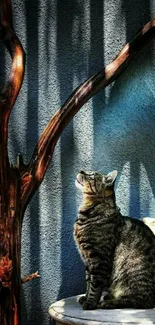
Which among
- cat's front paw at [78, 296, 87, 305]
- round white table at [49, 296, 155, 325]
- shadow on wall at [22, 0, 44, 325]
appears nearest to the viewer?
round white table at [49, 296, 155, 325]

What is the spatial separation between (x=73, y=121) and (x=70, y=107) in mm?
→ 424

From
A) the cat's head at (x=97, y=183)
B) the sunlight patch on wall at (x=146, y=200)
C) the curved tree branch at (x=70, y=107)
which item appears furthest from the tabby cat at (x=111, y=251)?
the sunlight patch on wall at (x=146, y=200)

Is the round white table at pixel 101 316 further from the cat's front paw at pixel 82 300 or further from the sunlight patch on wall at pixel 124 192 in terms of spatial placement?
the sunlight patch on wall at pixel 124 192

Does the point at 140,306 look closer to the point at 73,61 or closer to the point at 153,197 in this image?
the point at 153,197

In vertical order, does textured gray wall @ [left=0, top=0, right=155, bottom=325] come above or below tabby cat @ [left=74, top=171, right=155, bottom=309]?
above

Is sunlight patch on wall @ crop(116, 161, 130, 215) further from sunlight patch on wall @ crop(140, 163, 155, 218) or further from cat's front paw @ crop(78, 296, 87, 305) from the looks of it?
cat's front paw @ crop(78, 296, 87, 305)

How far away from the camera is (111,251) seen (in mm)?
3225

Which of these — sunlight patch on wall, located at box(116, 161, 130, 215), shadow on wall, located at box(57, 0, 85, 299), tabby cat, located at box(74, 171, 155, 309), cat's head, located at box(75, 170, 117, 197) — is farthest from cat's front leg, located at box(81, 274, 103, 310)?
sunlight patch on wall, located at box(116, 161, 130, 215)

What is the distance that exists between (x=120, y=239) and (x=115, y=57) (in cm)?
95

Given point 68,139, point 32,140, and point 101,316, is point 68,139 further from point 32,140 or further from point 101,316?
point 101,316

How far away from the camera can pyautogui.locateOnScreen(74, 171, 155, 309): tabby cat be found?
3154mm

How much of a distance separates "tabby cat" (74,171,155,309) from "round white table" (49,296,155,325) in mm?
58

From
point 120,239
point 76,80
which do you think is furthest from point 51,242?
point 76,80

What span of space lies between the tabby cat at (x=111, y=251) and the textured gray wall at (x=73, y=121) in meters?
0.40
